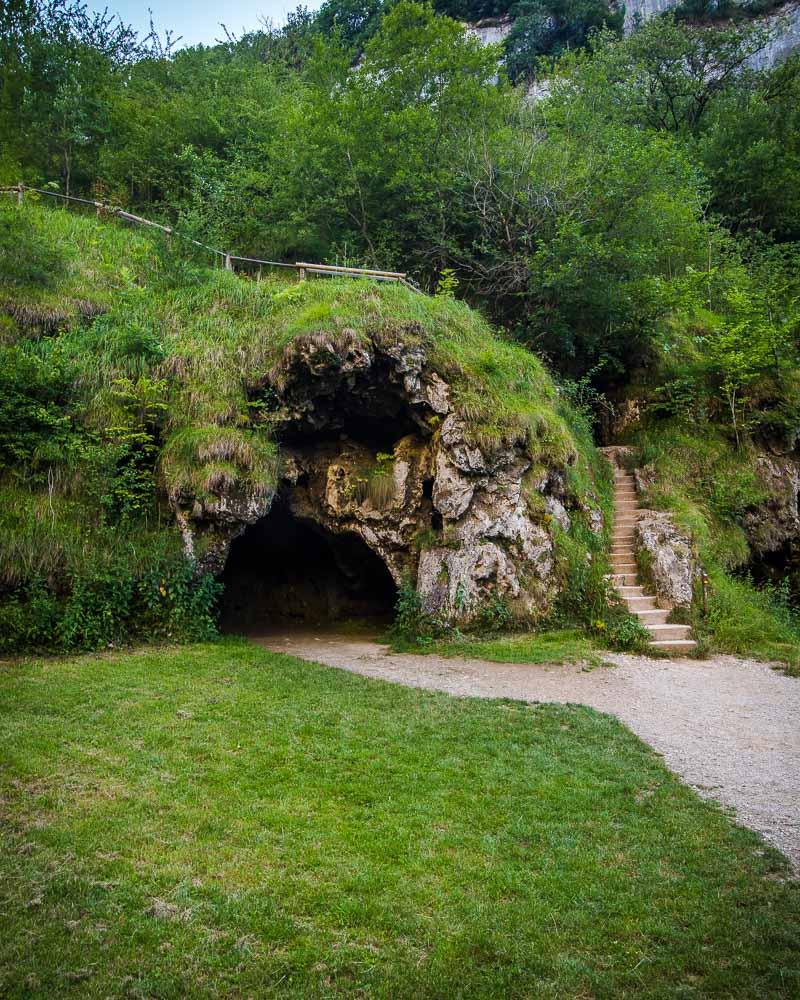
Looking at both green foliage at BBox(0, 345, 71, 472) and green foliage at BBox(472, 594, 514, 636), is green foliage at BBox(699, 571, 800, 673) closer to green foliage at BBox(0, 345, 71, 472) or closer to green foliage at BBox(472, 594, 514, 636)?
green foliage at BBox(472, 594, 514, 636)

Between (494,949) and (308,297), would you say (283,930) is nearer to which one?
(494,949)

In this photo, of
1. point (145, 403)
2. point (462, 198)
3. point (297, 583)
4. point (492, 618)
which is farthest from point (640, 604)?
point (462, 198)

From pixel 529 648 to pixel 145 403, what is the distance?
862 cm

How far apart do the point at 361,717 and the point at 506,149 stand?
678 inches

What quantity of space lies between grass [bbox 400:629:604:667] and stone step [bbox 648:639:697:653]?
104cm

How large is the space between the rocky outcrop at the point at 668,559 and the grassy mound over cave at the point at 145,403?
1.30 m

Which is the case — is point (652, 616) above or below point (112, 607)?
below

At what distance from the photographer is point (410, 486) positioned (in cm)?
1388

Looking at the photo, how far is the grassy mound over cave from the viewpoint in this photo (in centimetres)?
1109

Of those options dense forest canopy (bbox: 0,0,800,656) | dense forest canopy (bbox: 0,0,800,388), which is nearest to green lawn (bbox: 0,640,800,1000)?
dense forest canopy (bbox: 0,0,800,656)

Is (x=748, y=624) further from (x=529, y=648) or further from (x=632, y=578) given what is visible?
(x=529, y=648)

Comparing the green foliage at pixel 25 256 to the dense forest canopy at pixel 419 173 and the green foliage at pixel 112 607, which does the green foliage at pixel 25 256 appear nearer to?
the dense forest canopy at pixel 419 173

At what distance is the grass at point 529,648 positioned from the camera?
1130cm

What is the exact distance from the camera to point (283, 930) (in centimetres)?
407
